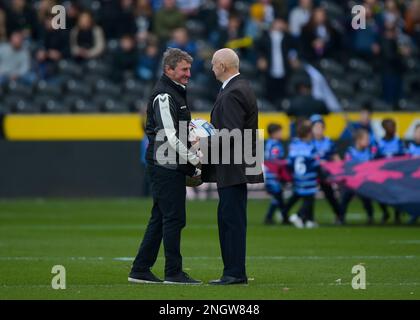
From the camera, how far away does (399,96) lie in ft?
94.1

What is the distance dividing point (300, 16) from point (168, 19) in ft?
10.7

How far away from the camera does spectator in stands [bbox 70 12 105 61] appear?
28234 mm

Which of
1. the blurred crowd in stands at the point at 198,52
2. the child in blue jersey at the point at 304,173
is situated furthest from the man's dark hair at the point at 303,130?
the blurred crowd in stands at the point at 198,52

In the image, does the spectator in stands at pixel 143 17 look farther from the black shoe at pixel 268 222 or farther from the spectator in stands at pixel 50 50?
the black shoe at pixel 268 222

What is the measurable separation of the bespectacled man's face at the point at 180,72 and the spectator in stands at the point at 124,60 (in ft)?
53.0

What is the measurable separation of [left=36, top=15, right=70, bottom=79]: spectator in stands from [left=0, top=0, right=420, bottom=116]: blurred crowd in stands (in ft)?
0.09

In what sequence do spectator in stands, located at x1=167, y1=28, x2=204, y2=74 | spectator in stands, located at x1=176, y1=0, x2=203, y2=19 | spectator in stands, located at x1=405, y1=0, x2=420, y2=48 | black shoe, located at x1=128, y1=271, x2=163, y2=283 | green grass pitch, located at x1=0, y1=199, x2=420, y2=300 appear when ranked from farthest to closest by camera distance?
spectator in stands, located at x1=405, y1=0, x2=420, y2=48
spectator in stands, located at x1=176, y1=0, x2=203, y2=19
spectator in stands, located at x1=167, y1=28, x2=204, y2=74
black shoe, located at x1=128, y1=271, x2=163, y2=283
green grass pitch, located at x1=0, y1=199, x2=420, y2=300

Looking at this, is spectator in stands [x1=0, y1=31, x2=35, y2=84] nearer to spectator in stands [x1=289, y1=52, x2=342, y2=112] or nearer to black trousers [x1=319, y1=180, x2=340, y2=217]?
spectator in stands [x1=289, y1=52, x2=342, y2=112]

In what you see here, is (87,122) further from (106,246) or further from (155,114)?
(155,114)

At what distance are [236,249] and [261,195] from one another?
15.1 m

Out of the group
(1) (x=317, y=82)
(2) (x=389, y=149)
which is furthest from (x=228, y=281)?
(1) (x=317, y=82)

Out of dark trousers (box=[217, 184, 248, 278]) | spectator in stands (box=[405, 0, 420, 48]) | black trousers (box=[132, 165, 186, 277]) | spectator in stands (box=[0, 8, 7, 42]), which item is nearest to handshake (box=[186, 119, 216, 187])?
black trousers (box=[132, 165, 186, 277])

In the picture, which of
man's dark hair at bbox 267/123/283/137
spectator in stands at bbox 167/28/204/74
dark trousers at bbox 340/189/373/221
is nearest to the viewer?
man's dark hair at bbox 267/123/283/137
